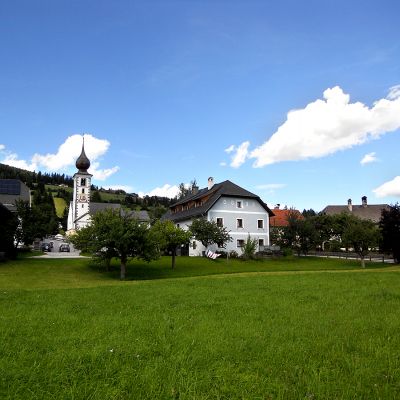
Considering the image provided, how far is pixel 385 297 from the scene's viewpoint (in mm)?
11258

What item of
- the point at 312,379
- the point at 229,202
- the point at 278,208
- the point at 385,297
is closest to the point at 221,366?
the point at 312,379

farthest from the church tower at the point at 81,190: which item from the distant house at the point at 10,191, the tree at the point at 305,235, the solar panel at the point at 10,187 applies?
the tree at the point at 305,235

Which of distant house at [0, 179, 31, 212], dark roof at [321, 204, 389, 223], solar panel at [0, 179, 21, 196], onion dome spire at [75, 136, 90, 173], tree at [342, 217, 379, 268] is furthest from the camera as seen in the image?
onion dome spire at [75, 136, 90, 173]

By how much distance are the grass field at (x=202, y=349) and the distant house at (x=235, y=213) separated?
39941 mm

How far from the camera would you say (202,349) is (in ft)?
19.1

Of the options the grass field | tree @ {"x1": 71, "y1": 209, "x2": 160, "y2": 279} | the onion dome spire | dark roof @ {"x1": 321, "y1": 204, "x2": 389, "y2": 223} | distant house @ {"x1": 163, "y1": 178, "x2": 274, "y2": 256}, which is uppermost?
the onion dome spire

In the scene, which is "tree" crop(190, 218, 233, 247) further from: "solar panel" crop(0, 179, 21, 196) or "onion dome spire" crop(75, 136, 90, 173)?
"onion dome spire" crop(75, 136, 90, 173)

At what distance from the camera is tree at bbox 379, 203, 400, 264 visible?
43188 mm

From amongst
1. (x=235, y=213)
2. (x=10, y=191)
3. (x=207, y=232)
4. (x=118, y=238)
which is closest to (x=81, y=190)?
(x=10, y=191)

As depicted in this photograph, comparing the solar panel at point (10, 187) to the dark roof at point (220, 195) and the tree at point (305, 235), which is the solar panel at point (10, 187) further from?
the tree at point (305, 235)

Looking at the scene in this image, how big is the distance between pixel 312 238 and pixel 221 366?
47931mm

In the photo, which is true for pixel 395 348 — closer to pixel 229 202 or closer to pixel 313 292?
pixel 313 292

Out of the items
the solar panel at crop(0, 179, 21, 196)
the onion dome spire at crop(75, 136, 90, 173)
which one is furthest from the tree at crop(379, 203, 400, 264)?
the onion dome spire at crop(75, 136, 90, 173)

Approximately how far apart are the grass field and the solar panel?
67185 millimetres
